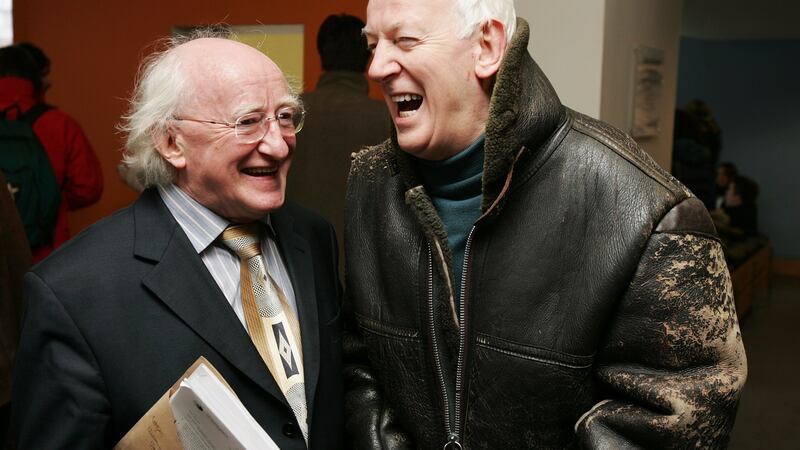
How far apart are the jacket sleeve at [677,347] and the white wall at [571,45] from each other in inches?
78.4

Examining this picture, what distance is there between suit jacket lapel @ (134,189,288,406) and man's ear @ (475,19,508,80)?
0.66 m

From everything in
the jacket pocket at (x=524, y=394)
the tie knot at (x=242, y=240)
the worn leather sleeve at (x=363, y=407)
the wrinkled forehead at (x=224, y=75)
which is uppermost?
the wrinkled forehead at (x=224, y=75)

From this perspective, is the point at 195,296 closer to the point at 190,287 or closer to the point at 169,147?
the point at 190,287

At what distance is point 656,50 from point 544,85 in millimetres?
2811

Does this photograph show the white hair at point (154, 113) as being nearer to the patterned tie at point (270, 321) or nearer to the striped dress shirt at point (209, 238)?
the striped dress shirt at point (209, 238)

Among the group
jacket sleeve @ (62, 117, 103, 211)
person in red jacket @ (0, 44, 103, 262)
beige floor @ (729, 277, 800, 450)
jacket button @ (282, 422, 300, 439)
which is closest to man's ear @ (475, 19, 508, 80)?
jacket button @ (282, 422, 300, 439)

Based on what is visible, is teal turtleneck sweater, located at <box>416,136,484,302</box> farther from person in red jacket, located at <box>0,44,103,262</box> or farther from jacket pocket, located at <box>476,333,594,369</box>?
person in red jacket, located at <box>0,44,103,262</box>

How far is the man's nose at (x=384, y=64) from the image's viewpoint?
157 cm

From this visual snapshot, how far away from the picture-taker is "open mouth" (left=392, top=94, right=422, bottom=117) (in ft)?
5.25

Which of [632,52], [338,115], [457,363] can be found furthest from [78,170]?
[457,363]

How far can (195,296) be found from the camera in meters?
1.65

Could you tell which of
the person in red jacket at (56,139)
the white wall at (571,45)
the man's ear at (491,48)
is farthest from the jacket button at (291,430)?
the person in red jacket at (56,139)

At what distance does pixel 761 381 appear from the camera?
641 centimetres

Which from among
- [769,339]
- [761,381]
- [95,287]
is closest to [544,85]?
[95,287]
